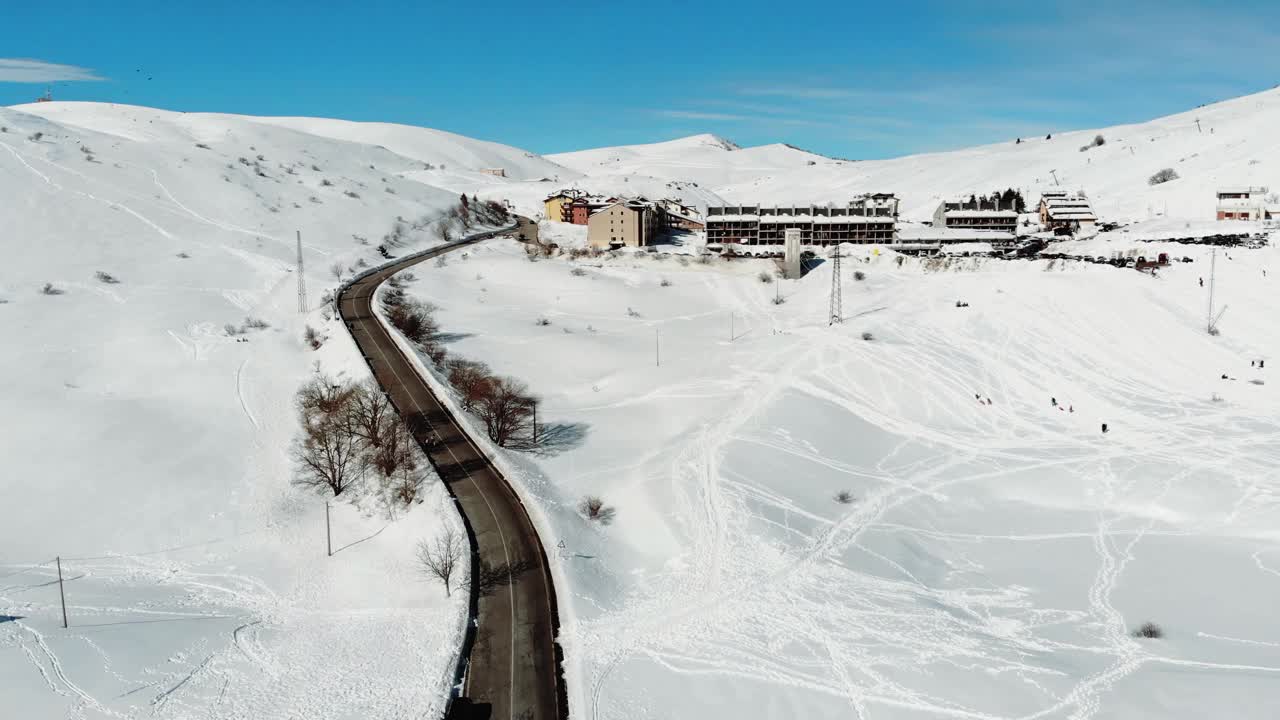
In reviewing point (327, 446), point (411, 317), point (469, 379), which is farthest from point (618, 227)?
point (327, 446)

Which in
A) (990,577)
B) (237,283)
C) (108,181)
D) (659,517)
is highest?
(108,181)

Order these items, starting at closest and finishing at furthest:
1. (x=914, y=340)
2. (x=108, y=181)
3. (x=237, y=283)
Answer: (x=914, y=340)
(x=237, y=283)
(x=108, y=181)

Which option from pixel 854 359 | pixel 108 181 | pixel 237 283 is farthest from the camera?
pixel 108 181

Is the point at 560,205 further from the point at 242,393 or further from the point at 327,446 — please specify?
the point at 327,446

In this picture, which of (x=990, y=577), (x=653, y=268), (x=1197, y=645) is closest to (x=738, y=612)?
(x=990, y=577)

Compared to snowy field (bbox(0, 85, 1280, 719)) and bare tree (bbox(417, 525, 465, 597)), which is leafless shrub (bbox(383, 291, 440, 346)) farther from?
bare tree (bbox(417, 525, 465, 597))

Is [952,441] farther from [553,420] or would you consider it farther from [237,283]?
[237,283]
